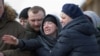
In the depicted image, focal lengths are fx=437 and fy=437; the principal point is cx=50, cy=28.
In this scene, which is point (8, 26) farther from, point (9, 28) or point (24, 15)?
point (24, 15)

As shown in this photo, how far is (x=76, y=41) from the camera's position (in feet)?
16.4

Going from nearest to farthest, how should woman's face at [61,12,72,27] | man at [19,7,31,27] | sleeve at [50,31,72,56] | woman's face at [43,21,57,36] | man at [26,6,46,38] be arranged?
sleeve at [50,31,72,56] → woman's face at [61,12,72,27] → woman's face at [43,21,57,36] → man at [26,6,46,38] → man at [19,7,31,27]

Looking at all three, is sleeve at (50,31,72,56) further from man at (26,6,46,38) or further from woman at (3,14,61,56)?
man at (26,6,46,38)

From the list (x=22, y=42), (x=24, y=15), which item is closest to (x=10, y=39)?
(x=22, y=42)

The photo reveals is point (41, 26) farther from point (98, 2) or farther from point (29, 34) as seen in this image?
point (98, 2)

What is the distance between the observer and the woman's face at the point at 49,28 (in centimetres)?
533

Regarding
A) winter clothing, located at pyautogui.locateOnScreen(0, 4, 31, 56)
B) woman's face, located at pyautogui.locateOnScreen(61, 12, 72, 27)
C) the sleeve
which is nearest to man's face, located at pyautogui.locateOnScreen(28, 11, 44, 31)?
winter clothing, located at pyautogui.locateOnScreen(0, 4, 31, 56)

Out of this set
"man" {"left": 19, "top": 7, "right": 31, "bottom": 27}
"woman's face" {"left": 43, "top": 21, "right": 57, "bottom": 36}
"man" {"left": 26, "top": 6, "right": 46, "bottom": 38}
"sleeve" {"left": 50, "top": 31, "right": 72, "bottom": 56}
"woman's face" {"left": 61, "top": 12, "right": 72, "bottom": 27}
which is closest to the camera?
"sleeve" {"left": 50, "top": 31, "right": 72, "bottom": 56}

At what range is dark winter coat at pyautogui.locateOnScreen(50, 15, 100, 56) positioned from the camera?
500 centimetres

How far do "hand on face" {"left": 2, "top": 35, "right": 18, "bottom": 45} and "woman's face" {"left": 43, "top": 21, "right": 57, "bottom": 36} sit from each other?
451 mm

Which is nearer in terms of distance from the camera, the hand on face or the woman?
the hand on face

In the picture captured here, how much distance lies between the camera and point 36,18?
5.50 meters

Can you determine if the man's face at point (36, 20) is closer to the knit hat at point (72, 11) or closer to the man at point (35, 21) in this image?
the man at point (35, 21)

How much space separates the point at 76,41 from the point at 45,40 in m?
0.47
